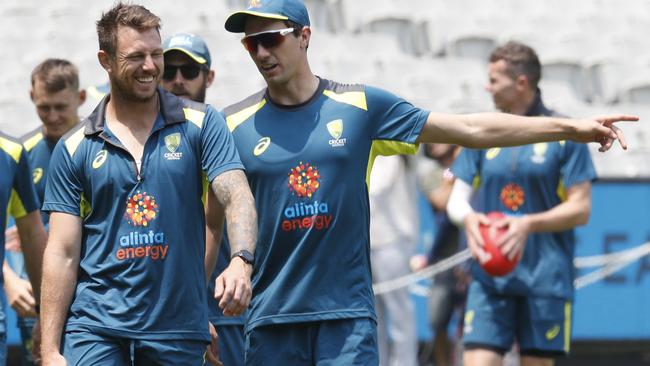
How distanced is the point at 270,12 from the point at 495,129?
47.0 inches

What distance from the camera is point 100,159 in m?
5.67

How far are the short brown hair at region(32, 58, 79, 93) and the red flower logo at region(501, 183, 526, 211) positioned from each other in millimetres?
2864

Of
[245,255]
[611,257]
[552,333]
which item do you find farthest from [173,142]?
[611,257]

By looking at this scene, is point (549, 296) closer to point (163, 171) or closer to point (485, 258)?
point (485, 258)

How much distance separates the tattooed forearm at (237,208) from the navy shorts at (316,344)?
0.86 meters

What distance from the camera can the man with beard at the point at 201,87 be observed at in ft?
23.5

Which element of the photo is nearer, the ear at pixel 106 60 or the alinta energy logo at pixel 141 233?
the alinta energy logo at pixel 141 233

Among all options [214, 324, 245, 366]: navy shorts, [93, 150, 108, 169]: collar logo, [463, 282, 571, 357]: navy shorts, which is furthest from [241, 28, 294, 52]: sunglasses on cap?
[463, 282, 571, 357]: navy shorts

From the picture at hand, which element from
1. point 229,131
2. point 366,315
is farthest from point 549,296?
point 229,131

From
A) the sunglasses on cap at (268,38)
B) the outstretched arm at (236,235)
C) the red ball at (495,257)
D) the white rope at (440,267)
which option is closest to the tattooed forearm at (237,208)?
the outstretched arm at (236,235)

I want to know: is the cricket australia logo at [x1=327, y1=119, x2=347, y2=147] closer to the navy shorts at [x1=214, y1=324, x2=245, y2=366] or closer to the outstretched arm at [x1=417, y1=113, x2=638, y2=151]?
the outstretched arm at [x1=417, y1=113, x2=638, y2=151]

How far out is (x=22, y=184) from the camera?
675cm

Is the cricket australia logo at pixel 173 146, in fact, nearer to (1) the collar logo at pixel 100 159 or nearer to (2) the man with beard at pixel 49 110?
(1) the collar logo at pixel 100 159

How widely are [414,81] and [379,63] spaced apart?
549mm
